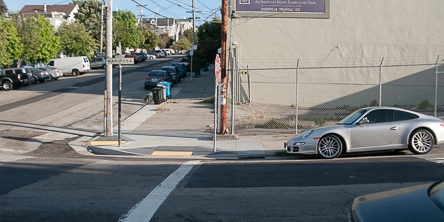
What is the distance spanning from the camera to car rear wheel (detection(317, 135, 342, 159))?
40.9ft

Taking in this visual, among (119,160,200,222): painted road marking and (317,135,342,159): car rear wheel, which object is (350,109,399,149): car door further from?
(119,160,200,222): painted road marking

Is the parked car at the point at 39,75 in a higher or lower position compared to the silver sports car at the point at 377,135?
higher

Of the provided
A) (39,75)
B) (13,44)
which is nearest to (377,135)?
(39,75)

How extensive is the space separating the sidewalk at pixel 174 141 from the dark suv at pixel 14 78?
18.2 metres

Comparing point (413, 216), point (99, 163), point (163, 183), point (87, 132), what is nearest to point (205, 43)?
point (87, 132)

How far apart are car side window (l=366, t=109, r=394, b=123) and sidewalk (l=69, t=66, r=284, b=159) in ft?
10.1

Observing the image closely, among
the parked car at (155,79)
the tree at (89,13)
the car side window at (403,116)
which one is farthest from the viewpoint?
the tree at (89,13)

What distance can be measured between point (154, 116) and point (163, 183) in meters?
14.9

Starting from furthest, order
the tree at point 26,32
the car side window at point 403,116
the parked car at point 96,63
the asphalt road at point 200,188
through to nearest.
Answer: the parked car at point 96,63
the tree at point 26,32
the car side window at point 403,116
the asphalt road at point 200,188

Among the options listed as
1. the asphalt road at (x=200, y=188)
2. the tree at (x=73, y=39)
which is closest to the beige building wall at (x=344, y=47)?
the asphalt road at (x=200, y=188)

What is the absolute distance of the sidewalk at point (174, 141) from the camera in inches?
581

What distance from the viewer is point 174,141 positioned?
55.6ft

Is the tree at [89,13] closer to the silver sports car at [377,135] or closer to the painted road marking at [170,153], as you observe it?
the painted road marking at [170,153]

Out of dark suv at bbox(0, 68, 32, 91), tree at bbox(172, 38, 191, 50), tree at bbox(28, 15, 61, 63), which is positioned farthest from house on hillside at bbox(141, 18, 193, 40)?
dark suv at bbox(0, 68, 32, 91)
